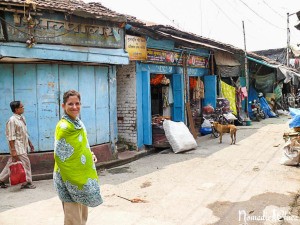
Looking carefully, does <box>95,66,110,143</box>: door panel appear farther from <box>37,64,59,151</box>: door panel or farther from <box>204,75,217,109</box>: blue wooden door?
<box>204,75,217,109</box>: blue wooden door

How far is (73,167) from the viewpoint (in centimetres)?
284

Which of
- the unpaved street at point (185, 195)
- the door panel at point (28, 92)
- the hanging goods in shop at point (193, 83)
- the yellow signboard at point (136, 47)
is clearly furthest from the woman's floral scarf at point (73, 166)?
the hanging goods in shop at point (193, 83)

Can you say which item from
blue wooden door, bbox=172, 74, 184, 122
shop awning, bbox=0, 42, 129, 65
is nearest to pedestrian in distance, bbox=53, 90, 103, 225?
shop awning, bbox=0, 42, 129, 65

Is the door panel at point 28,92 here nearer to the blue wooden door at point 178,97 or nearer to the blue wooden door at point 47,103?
the blue wooden door at point 47,103

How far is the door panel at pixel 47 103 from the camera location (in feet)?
21.6

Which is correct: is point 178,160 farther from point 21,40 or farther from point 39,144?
point 21,40

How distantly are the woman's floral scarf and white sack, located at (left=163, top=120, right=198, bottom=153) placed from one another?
237 inches

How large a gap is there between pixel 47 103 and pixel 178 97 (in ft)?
18.7

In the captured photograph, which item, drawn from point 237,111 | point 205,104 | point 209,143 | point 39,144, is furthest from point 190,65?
point 39,144

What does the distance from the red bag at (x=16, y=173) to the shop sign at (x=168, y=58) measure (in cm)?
532

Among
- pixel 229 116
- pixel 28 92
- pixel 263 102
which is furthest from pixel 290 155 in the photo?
pixel 263 102

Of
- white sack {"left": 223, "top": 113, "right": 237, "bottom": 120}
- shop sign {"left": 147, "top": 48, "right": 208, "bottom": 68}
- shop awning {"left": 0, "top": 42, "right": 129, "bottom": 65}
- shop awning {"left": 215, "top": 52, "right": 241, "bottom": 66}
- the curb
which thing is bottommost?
the curb

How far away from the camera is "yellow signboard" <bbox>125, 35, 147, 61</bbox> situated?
27.1ft

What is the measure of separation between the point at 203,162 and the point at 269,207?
10.5 ft
